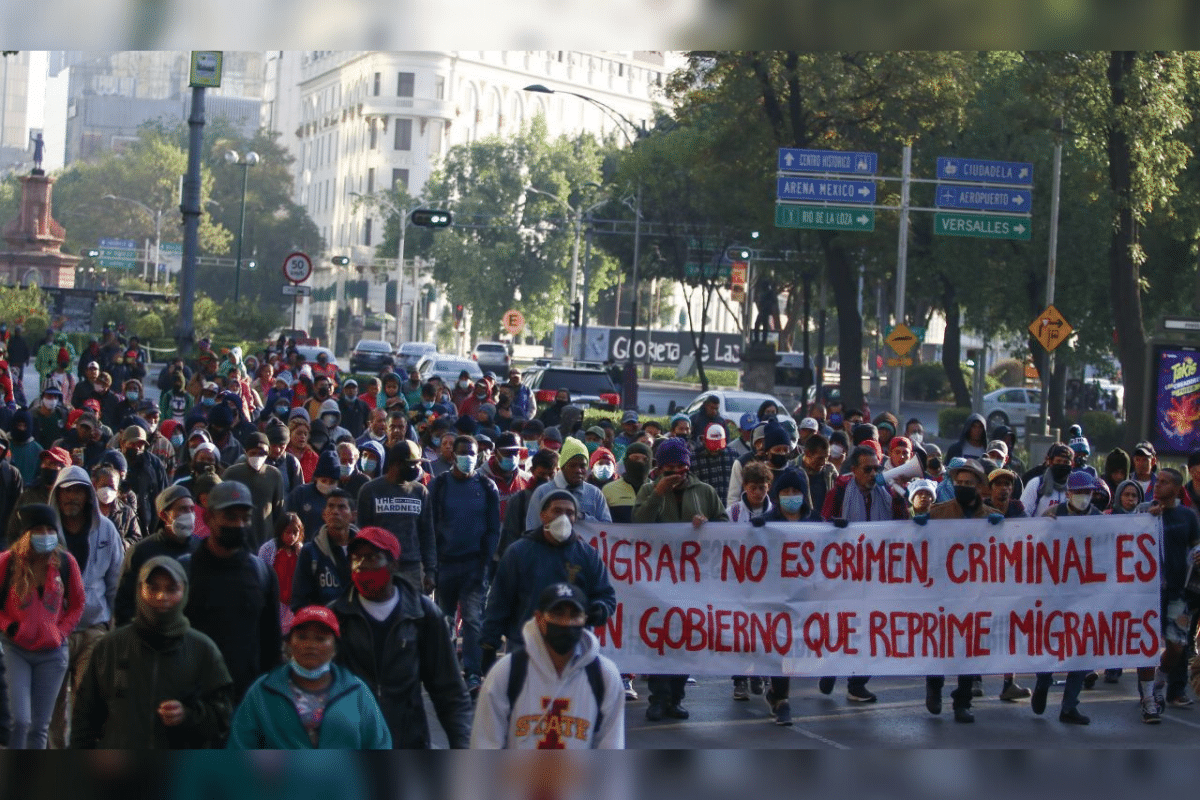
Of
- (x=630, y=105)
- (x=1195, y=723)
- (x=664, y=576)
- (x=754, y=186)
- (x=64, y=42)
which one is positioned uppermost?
(x=630, y=105)

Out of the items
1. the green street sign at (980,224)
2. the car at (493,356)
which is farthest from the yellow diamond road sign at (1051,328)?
the car at (493,356)

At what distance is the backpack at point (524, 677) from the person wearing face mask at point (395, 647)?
40 cm

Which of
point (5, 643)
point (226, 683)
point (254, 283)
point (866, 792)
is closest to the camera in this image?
point (226, 683)

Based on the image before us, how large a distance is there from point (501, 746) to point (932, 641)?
5679 millimetres

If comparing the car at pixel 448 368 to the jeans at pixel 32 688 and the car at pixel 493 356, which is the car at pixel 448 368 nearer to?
the car at pixel 493 356

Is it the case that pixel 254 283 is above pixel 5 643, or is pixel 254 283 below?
above

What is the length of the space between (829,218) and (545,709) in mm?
27093

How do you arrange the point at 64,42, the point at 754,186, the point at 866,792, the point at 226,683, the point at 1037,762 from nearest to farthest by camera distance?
1. the point at 64,42
2. the point at 226,683
3. the point at 866,792
4. the point at 1037,762
5. the point at 754,186

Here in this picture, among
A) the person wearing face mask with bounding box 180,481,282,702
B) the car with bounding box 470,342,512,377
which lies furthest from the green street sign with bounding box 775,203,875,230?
the car with bounding box 470,342,512,377

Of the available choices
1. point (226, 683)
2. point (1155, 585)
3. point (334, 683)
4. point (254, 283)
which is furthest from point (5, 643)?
point (254, 283)

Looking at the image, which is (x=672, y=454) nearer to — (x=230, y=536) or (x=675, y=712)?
(x=675, y=712)

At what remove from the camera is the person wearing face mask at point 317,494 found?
11.4 meters

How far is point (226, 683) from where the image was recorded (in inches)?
254

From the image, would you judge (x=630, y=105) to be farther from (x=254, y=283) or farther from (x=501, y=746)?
(x=501, y=746)
